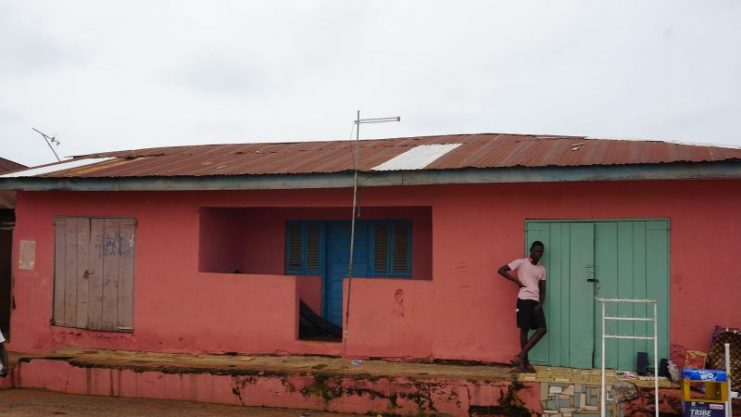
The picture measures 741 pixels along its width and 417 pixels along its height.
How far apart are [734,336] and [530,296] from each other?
1.98 m

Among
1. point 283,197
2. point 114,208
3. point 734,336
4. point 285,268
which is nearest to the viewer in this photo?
point 734,336

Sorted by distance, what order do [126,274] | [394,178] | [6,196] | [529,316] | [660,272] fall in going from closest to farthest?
[660,272] → [529,316] → [394,178] → [126,274] → [6,196]

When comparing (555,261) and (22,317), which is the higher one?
(555,261)

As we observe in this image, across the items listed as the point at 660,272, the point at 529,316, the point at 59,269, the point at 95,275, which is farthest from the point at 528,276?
the point at 59,269

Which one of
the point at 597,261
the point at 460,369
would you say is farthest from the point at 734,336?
the point at 460,369

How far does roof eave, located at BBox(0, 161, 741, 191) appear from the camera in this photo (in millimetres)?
6379

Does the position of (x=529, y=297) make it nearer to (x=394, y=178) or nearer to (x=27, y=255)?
(x=394, y=178)

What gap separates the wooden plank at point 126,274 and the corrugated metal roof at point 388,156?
2.57ft

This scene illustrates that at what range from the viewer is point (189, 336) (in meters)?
8.70

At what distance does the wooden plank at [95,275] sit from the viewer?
910cm

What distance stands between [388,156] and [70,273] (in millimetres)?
4705

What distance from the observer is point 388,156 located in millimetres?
8742

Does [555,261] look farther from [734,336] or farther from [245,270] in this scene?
[245,270]

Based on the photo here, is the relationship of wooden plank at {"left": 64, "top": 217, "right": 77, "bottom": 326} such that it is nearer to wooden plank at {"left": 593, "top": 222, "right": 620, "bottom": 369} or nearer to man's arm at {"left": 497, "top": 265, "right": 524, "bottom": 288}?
man's arm at {"left": 497, "top": 265, "right": 524, "bottom": 288}
